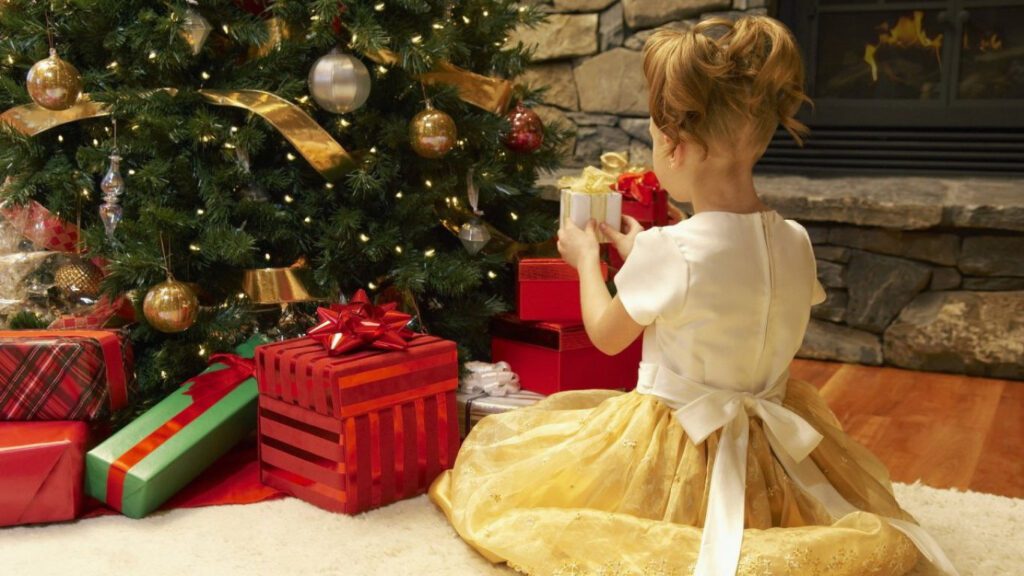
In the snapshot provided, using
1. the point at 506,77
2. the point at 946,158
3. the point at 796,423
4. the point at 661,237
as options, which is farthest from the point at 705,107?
the point at 946,158

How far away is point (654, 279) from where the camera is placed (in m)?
1.50

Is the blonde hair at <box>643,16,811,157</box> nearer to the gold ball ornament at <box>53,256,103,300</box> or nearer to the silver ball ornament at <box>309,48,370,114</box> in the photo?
the silver ball ornament at <box>309,48,370,114</box>

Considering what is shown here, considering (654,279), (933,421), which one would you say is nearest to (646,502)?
(654,279)

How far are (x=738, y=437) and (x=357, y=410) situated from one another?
62cm

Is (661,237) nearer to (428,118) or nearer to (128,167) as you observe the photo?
(428,118)

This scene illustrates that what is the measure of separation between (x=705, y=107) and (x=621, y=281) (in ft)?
0.88

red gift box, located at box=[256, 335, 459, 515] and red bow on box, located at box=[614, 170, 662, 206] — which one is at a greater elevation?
red bow on box, located at box=[614, 170, 662, 206]

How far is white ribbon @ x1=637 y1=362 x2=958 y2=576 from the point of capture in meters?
1.51

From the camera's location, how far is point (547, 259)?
2199 mm

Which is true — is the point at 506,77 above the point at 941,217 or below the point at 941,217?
above

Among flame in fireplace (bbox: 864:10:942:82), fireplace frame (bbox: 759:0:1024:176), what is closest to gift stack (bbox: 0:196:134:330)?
fireplace frame (bbox: 759:0:1024:176)

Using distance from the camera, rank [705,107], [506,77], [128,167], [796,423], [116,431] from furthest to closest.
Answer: [506,77] → [128,167] → [116,431] → [796,423] → [705,107]

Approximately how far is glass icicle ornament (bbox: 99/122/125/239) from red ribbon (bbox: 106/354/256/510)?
34 cm

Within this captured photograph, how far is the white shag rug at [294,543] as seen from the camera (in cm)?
162
